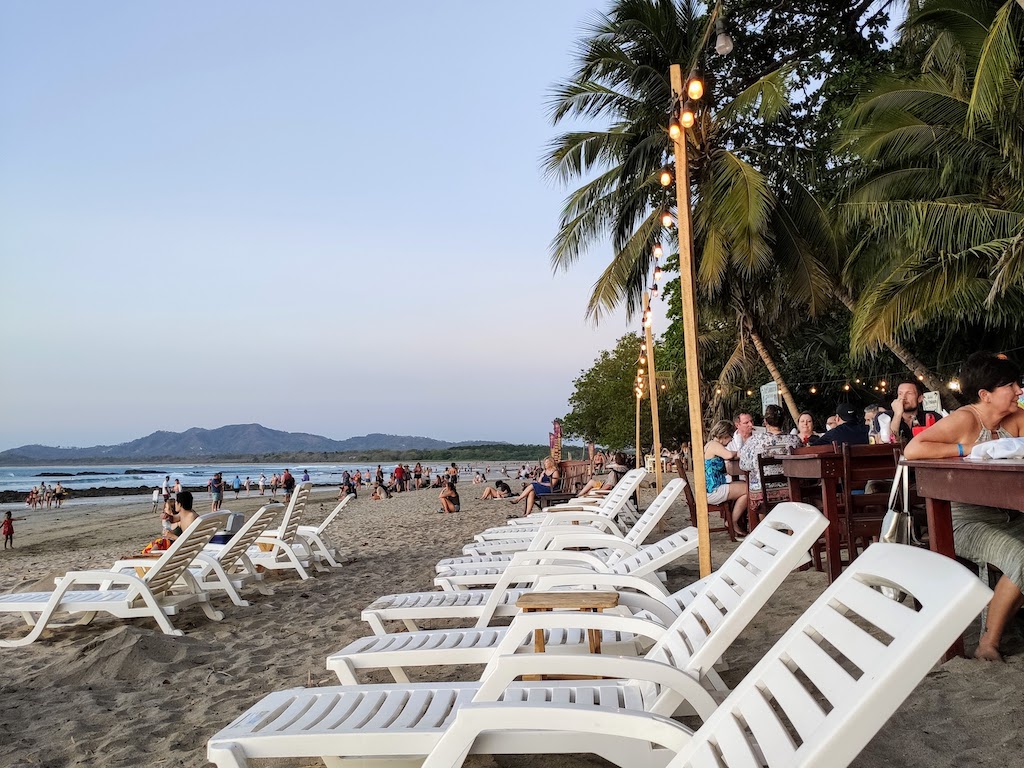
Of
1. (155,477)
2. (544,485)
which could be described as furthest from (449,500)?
(155,477)

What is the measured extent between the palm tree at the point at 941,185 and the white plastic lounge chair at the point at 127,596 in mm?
10936

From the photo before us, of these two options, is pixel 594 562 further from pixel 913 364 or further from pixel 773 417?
pixel 913 364

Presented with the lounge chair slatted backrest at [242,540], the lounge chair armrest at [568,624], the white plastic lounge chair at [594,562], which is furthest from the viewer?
the lounge chair slatted backrest at [242,540]

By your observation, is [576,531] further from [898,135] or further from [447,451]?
[447,451]

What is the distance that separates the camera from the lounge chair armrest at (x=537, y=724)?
182 centimetres

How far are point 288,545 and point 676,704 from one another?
6325 mm

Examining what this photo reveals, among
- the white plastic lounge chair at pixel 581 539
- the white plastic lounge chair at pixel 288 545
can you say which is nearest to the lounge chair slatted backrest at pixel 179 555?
the white plastic lounge chair at pixel 288 545

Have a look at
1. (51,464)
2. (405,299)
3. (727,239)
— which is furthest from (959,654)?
(51,464)

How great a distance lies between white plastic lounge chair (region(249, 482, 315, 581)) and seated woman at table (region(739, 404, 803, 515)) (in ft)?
15.0

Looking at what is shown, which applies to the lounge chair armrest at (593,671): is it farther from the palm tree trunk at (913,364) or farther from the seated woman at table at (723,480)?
the palm tree trunk at (913,364)

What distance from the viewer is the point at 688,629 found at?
2662mm

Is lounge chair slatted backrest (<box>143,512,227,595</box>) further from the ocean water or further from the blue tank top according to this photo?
the ocean water

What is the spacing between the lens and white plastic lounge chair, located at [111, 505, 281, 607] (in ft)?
21.4

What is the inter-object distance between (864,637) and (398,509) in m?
18.8
